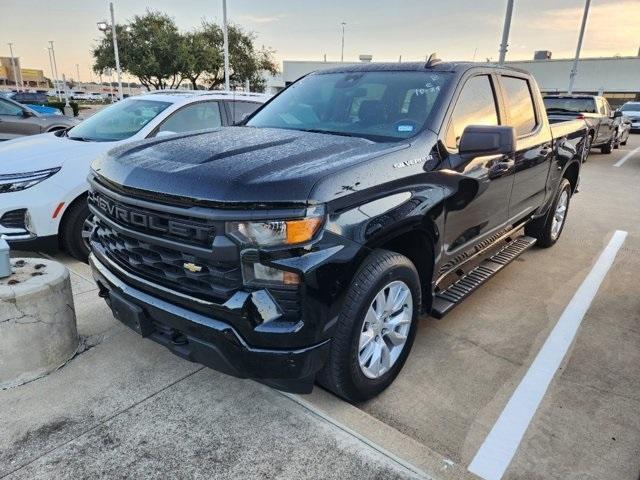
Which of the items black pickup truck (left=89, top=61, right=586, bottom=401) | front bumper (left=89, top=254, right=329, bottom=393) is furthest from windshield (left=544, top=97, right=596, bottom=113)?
front bumper (left=89, top=254, right=329, bottom=393)

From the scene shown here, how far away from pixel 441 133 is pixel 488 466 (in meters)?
1.90

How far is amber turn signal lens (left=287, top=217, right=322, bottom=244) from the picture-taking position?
2094mm

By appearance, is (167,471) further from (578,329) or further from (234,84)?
(234,84)

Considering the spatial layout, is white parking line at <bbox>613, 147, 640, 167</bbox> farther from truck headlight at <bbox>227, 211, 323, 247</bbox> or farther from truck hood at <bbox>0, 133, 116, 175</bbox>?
truck headlight at <bbox>227, 211, 323, 247</bbox>

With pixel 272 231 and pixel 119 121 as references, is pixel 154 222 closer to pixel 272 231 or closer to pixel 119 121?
pixel 272 231

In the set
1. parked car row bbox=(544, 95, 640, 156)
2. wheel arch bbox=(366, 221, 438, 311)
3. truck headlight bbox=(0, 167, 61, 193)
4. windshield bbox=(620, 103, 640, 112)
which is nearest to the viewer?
wheel arch bbox=(366, 221, 438, 311)

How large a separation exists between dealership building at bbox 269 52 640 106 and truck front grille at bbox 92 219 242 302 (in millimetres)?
41608

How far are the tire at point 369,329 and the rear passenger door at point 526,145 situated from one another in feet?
5.96

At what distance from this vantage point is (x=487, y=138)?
9.41 ft

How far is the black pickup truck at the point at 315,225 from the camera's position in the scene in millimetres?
2119

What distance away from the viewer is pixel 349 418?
8.49 feet

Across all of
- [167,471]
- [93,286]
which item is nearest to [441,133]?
[167,471]

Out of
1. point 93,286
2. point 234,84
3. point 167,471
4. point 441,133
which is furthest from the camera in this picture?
point 234,84

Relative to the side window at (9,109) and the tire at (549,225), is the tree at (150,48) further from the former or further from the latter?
the tire at (549,225)
